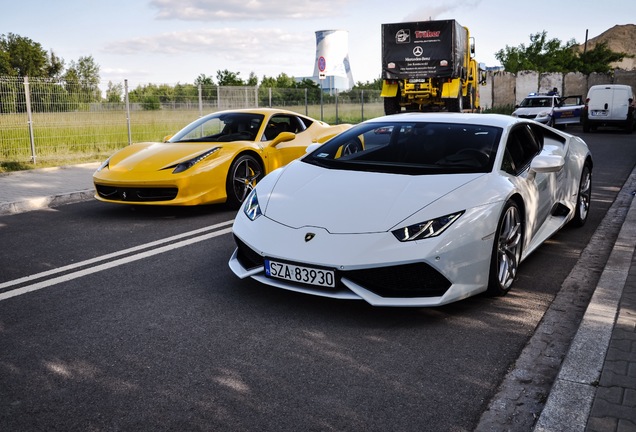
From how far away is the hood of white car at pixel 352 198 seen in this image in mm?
4066

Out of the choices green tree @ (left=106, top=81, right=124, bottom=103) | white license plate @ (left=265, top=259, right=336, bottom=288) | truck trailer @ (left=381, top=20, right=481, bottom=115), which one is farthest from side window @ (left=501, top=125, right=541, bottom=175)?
truck trailer @ (left=381, top=20, right=481, bottom=115)

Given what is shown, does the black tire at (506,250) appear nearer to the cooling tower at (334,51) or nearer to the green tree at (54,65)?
the cooling tower at (334,51)

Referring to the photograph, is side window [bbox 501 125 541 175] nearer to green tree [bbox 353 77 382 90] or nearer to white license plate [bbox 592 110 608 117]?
white license plate [bbox 592 110 608 117]

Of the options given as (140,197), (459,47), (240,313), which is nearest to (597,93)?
(459,47)

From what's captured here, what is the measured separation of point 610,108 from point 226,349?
2271 cm

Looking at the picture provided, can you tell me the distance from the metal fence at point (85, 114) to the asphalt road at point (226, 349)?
28.1ft

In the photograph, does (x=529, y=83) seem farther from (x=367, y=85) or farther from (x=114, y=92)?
(x=114, y=92)

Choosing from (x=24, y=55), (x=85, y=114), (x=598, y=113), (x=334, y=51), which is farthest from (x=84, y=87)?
(x=24, y=55)

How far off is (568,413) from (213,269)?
3194 mm

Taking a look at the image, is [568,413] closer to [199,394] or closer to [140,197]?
[199,394]

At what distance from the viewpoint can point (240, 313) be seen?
4.16 metres

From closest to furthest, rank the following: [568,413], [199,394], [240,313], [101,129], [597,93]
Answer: [568,413]
[199,394]
[240,313]
[101,129]
[597,93]

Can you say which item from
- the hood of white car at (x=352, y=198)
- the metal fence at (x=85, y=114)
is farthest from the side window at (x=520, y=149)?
the metal fence at (x=85, y=114)

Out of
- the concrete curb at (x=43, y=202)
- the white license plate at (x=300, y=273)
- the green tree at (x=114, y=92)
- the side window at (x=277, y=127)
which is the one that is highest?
the green tree at (x=114, y=92)
